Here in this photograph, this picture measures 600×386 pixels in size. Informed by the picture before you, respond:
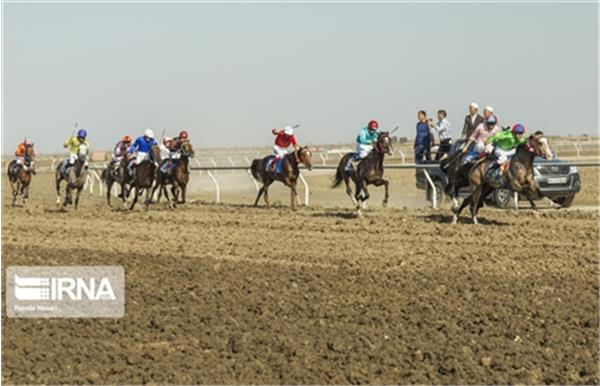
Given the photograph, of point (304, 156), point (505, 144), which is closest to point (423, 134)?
point (304, 156)

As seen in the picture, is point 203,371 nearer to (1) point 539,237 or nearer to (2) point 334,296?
(2) point 334,296

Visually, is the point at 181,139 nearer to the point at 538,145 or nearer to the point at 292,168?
the point at 292,168

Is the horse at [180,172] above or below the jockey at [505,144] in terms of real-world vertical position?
below

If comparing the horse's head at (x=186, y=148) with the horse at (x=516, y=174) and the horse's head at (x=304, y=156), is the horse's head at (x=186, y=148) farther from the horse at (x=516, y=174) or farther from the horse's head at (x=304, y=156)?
the horse at (x=516, y=174)

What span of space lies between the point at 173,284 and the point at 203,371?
418 cm

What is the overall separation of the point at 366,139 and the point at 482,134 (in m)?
3.16

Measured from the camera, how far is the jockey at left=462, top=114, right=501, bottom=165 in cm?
1975

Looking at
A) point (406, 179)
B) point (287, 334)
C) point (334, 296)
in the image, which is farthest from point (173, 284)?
point (406, 179)

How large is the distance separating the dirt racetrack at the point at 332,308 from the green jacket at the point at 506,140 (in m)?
1.37

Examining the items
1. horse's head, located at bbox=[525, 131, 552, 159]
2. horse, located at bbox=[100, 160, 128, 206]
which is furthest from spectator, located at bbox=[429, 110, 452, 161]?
horse, located at bbox=[100, 160, 128, 206]

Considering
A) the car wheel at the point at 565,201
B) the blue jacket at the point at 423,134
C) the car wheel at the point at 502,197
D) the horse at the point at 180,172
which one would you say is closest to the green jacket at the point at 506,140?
the car wheel at the point at 502,197

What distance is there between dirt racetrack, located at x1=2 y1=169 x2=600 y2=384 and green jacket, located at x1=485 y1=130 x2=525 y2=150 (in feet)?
4.51

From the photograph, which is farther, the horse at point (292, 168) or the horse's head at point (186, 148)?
the horse's head at point (186, 148)

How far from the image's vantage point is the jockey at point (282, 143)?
84.6ft
